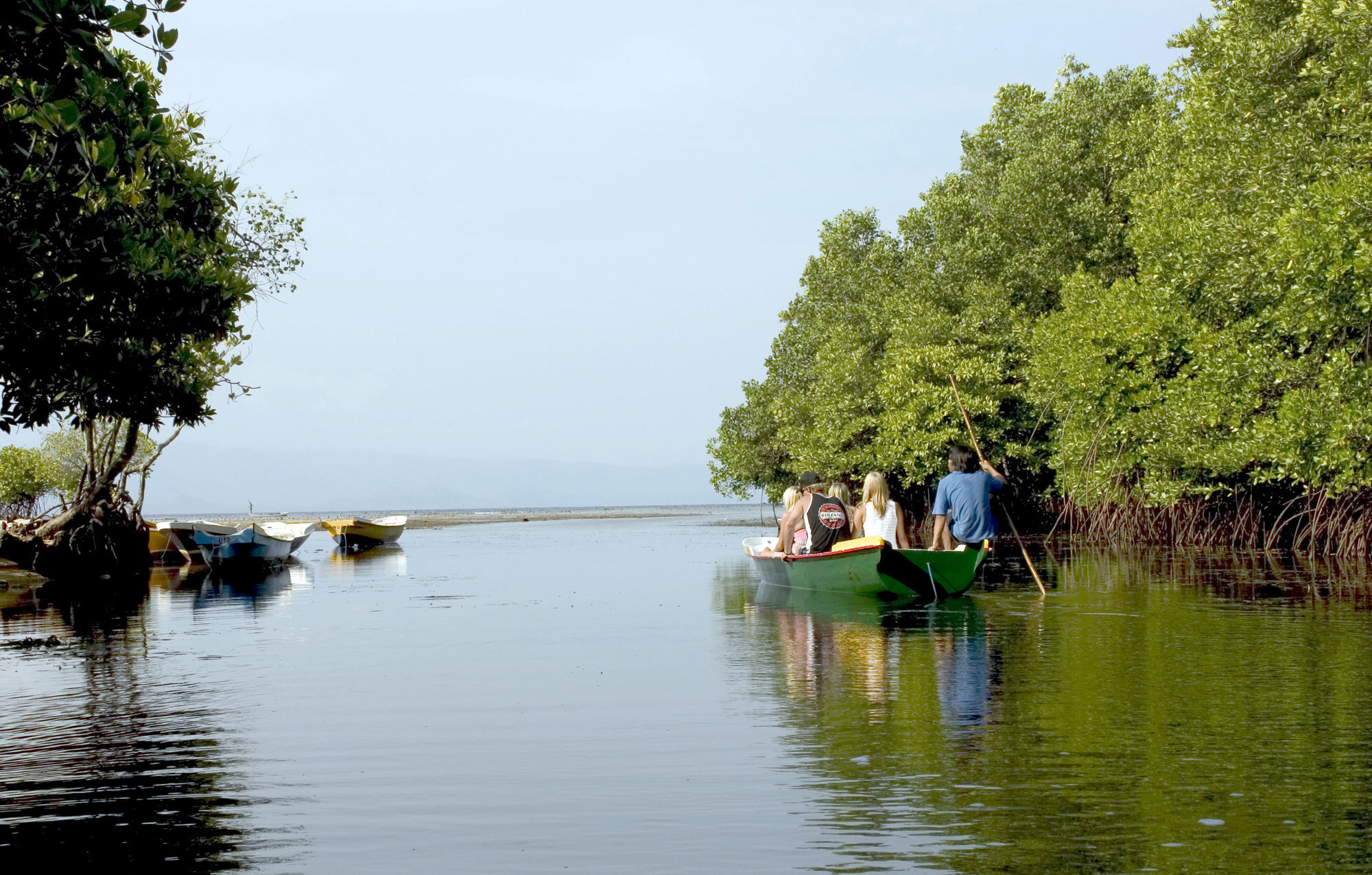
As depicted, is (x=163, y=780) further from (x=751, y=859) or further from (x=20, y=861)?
(x=751, y=859)

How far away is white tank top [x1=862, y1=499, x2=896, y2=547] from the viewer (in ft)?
60.6

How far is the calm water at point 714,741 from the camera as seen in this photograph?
18.4 feet

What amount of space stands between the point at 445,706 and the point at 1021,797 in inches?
208

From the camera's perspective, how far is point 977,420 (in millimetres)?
39000

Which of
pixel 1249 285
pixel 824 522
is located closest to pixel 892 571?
pixel 824 522

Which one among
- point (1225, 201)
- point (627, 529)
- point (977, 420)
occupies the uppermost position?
point (1225, 201)

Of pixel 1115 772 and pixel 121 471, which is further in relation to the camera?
pixel 121 471

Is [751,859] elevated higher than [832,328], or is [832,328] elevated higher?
[832,328]

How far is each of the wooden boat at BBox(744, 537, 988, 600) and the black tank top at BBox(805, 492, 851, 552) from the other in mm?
402

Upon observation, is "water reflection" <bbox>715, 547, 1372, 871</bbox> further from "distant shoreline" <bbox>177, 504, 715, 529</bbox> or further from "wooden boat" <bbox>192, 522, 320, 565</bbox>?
"distant shoreline" <bbox>177, 504, 715, 529</bbox>

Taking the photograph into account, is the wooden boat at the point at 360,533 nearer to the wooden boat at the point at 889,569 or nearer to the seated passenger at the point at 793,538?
the seated passenger at the point at 793,538

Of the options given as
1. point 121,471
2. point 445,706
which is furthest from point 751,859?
point 121,471

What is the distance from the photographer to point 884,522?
18500 millimetres

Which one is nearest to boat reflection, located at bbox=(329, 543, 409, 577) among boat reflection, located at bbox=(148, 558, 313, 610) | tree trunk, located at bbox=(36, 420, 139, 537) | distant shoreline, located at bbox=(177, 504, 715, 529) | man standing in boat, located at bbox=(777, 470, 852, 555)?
boat reflection, located at bbox=(148, 558, 313, 610)
